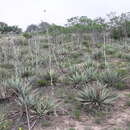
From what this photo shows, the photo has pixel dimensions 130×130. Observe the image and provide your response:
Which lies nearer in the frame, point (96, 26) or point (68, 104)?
point (68, 104)

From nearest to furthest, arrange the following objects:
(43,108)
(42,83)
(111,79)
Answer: (43,108) → (111,79) → (42,83)

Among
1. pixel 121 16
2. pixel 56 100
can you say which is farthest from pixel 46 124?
A: pixel 121 16

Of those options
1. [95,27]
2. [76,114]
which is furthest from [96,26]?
[76,114]

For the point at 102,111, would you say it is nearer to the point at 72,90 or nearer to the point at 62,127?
the point at 62,127

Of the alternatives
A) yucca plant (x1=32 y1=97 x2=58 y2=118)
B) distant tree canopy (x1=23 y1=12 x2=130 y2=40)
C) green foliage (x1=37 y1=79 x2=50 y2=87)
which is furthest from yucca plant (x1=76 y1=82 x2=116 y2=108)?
distant tree canopy (x1=23 y1=12 x2=130 y2=40)

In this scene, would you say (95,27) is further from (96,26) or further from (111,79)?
(111,79)

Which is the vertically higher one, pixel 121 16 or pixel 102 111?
pixel 121 16

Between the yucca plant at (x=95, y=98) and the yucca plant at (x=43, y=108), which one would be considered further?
the yucca plant at (x=95, y=98)

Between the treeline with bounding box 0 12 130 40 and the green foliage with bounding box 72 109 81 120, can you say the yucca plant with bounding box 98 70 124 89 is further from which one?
the treeline with bounding box 0 12 130 40

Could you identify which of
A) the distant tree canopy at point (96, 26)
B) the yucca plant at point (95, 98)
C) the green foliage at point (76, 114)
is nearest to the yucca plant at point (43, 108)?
the green foliage at point (76, 114)

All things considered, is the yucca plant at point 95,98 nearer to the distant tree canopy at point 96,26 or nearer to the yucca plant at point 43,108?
the yucca plant at point 43,108

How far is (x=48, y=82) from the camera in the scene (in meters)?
7.77

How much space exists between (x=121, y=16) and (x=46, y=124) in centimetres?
1907

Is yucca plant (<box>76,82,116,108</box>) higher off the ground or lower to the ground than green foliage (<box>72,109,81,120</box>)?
higher
